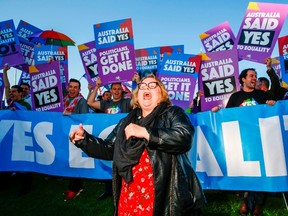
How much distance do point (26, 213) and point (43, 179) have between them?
7.97ft

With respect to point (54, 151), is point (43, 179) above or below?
below

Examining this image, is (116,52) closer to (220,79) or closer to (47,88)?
(47,88)

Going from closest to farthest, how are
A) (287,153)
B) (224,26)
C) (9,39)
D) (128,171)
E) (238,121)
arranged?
(128,171) → (287,153) → (238,121) → (224,26) → (9,39)

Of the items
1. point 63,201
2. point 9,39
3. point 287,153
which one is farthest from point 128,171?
point 9,39

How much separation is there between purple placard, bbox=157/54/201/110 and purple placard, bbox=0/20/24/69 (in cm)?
353

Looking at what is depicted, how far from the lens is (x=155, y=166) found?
1.95 metres

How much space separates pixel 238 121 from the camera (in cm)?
436

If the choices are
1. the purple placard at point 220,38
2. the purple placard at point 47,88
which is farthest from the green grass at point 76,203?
the purple placard at point 220,38

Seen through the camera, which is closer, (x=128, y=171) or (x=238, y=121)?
(x=128, y=171)

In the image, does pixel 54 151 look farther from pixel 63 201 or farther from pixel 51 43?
pixel 51 43

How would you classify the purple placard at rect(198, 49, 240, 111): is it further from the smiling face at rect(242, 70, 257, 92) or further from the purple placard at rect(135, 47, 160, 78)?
the purple placard at rect(135, 47, 160, 78)

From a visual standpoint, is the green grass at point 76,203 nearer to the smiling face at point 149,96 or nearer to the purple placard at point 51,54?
the smiling face at point 149,96

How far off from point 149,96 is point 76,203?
11.1 feet

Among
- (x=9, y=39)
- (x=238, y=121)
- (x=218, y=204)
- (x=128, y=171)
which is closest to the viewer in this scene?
(x=128, y=171)
